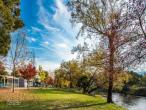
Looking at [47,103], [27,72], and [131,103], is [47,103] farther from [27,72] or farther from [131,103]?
[27,72]

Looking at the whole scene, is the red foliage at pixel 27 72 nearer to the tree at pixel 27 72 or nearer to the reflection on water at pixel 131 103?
the tree at pixel 27 72

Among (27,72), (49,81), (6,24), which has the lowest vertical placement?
(6,24)

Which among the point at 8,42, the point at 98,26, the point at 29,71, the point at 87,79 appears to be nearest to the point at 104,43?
the point at 98,26

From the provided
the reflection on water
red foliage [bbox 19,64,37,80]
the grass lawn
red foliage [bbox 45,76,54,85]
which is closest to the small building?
red foliage [bbox 19,64,37,80]

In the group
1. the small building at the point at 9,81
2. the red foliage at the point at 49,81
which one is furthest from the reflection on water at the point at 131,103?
the red foliage at the point at 49,81

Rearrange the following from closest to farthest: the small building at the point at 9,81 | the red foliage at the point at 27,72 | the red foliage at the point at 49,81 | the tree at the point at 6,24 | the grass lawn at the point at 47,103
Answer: the grass lawn at the point at 47,103 → the tree at the point at 6,24 → the small building at the point at 9,81 → the red foliage at the point at 27,72 → the red foliage at the point at 49,81

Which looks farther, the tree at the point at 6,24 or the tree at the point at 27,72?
the tree at the point at 27,72

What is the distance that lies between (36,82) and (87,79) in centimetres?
6836

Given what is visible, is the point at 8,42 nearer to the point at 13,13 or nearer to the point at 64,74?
the point at 13,13

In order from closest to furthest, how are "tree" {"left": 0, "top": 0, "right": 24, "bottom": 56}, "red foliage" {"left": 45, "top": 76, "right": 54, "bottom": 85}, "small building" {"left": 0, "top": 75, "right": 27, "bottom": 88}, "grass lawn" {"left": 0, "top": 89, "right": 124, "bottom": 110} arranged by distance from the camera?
"grass lawn" {"left": 0, "top": 89, "right": 124, "bottom": 110} → "tree" {"left": 0, "top": 0, "right": 24, "bottom": 56} → "small building" {"left": 0, "top": 75, "right": 27, "bottom": 88} → "red foliage" {"left": 45, "top": 76, "right": 54, "bottom": 85}

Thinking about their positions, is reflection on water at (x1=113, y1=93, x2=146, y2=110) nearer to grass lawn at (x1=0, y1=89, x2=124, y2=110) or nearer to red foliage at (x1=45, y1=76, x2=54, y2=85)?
grass lawn at (x1=0, y1=89, x2=124, y2=110)

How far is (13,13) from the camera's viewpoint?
98.7ft

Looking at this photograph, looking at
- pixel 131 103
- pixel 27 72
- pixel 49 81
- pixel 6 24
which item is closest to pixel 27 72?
pixel 27 72

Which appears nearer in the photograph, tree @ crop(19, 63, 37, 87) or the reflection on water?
the reflection on water
